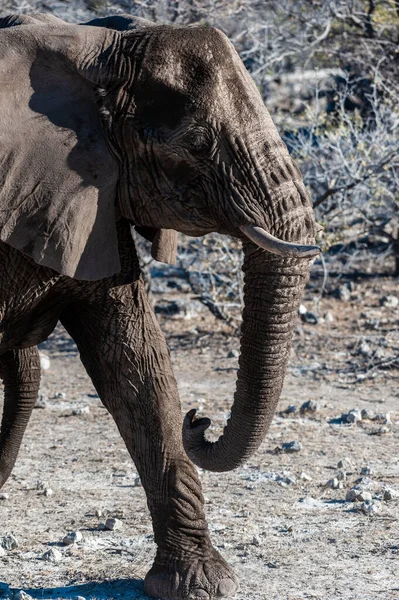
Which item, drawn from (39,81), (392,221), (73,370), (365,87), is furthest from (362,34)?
(39,81)

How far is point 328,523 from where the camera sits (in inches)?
215

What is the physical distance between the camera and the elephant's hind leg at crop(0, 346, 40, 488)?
18.1 ft

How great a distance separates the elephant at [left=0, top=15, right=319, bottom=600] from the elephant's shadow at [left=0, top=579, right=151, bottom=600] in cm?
10

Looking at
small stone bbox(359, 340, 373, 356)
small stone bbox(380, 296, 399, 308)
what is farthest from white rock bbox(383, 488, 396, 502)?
small stone bbox(380, 296, 399, 308)

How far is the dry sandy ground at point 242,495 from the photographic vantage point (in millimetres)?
4824

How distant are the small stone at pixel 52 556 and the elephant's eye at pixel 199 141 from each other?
5.93 ft

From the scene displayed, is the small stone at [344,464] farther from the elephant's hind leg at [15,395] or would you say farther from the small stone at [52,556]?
the small stone at [52,556]

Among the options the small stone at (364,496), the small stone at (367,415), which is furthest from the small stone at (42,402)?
the small stone at (364,496)

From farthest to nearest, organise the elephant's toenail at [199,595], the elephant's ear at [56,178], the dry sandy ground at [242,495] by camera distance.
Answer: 1. the dry sandy ground at [242,495]
2. the elephant's toenail at [199,595]
3. the elephant's ear at [56,178]

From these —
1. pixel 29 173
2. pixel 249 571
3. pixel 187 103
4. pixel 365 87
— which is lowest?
pixel 249 571

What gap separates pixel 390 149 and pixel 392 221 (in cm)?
198

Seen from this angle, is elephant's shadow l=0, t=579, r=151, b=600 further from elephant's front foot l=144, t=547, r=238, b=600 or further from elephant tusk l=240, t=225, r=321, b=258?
elephant tusk l=240, t=225, r=321, b=258

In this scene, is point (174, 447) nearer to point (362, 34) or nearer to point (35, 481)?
point (35, 481)

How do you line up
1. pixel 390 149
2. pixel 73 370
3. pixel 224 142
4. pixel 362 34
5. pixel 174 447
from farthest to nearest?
1. pixel 362 34
2. pixel 390 149
3. pixel 73 370
4. pixel 174 447
5. pixel 224 142
